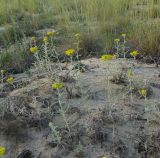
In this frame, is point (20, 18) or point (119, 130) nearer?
point (119, 130)

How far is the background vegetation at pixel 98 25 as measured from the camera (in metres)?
5.02

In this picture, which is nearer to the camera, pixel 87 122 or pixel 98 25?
pixel 87 122

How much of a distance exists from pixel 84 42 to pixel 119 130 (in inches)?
93.4

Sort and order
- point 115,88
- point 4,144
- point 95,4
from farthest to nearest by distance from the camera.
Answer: point 95,4, point 115,88, point 4,144

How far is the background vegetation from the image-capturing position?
502 centimetres

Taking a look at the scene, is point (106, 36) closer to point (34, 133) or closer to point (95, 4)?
point (95, 4)

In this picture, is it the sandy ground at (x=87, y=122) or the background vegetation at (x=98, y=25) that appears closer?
the sandy ground at (x=87, y=122)

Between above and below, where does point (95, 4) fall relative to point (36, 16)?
above

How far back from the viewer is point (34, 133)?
3275 millimetres

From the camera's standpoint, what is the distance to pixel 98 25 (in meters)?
5.73

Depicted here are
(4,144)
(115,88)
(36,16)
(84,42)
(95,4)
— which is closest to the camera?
(4,144)

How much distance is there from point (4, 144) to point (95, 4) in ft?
10.4

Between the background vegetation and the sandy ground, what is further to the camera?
the background vegetation

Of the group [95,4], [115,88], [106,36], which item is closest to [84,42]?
[106,36]
